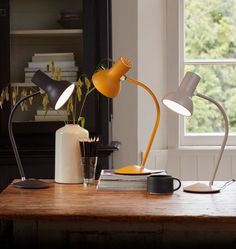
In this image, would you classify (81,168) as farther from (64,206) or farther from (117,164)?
(117,164)

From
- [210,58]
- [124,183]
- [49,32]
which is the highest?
[49,32]

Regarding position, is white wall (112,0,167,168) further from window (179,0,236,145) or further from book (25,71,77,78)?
book (25,71,77,78)

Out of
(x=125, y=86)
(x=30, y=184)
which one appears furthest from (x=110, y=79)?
(x=125, y=86)

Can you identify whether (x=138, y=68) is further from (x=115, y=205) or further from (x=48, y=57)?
(x=115, y=205)

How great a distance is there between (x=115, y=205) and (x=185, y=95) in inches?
21.3

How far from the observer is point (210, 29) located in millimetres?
4250

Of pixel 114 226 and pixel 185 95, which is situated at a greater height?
pixel 185 95

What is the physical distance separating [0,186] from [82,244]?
1.36 meters

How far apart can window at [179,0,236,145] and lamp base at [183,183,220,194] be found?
168 centimetres

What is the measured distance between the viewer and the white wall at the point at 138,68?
12.9ft

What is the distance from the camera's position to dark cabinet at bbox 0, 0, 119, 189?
350 cm

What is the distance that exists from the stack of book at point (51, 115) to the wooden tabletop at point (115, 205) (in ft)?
3.23

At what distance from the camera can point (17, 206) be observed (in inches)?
84.8

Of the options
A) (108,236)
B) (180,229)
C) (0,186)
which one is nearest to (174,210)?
(180,229)
